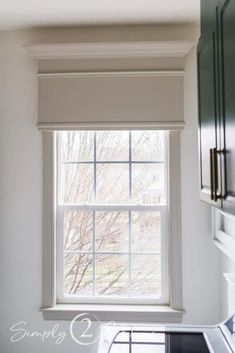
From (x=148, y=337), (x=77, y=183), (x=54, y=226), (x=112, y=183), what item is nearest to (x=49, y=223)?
(x=54, y=226)

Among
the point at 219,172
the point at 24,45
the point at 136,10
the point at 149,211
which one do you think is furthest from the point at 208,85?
the point at 24,45

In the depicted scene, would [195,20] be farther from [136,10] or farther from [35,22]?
[35,22]

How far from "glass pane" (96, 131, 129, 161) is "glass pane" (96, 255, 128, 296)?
656 mm

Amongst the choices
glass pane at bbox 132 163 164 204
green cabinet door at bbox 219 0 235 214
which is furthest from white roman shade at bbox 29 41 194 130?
green cabinet door at bbox 219 0 235 214

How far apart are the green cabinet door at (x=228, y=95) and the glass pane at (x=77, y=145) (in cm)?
135

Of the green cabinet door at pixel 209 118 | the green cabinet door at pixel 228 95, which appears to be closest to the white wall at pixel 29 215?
the green cabinet door at pixel 209 118

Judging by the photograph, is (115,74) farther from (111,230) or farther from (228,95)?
(228,95)

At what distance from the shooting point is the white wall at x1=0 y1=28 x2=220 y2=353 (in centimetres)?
222

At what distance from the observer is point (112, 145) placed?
234 cm

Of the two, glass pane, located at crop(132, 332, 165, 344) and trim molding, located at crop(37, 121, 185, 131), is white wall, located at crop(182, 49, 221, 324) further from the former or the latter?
glass pane, located at crop(132, 332, 165, 344)

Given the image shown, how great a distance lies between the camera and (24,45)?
2221mm

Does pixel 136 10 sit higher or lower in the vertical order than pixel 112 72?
higher

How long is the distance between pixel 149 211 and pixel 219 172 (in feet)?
3.99

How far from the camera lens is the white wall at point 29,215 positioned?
2.22 m
